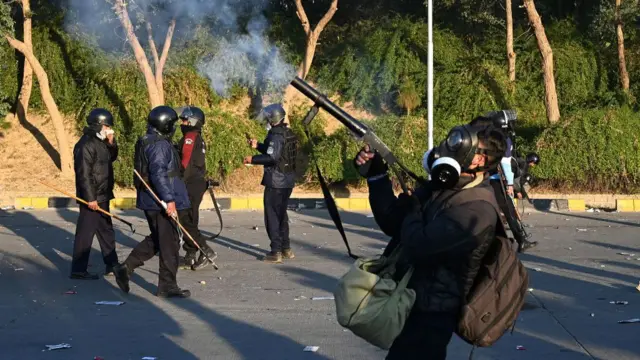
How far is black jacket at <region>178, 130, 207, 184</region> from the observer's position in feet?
32.4

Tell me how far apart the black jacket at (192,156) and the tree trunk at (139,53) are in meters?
9.36

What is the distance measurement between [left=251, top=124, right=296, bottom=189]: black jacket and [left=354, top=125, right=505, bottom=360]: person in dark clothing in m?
Answer: 6.32

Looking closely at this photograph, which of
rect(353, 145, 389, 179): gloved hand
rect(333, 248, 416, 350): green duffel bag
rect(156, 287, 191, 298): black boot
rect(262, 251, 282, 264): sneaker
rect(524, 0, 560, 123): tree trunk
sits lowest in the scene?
rect(156, 287, 191, 298): black boot

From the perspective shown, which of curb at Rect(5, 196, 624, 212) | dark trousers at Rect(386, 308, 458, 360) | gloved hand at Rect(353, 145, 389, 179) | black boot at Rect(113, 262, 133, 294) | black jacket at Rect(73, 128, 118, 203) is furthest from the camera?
curb at Rect(5, 196, 624, 212)

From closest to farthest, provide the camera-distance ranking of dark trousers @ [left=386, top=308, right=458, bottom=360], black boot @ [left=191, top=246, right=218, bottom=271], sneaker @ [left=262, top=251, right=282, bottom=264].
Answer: dark trousers @ [left=386, top=308, right=458, bottom=360] → black boot @ [left=191, top=246, right=218, bottom=271] → sneaker @ [left=262, top=251, right=282, bottom=264]

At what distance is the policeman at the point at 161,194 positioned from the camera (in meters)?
8.36

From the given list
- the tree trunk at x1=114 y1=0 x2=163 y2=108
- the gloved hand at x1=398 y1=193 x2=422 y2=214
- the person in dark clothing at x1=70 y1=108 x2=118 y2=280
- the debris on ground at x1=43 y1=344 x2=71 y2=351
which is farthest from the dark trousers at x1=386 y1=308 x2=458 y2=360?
the tree trunk at x1=114 y1=0 x2=163 y2=108

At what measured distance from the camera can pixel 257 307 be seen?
26.9 feet

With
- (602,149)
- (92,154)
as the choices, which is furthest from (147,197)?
(602,149)

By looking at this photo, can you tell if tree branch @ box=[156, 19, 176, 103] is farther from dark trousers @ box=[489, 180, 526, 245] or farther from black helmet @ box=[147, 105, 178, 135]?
black helmet @ box=[147, 105, 178, 135]

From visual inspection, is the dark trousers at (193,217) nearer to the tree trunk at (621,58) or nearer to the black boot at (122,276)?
the black boot at (122,276)

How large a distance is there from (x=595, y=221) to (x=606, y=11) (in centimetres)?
920

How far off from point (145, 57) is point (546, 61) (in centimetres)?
835

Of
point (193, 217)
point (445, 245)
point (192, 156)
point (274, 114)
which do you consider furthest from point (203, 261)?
point (445, 245)
